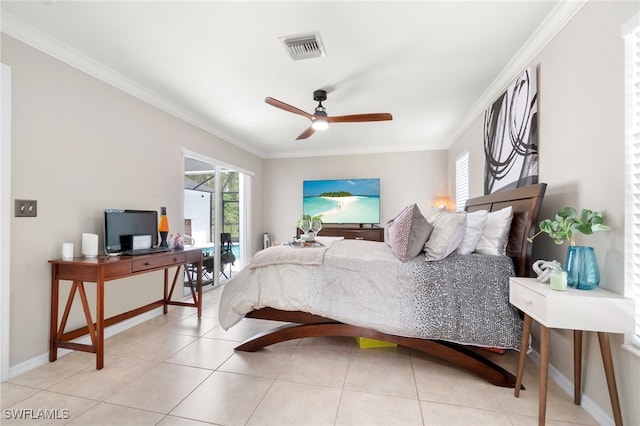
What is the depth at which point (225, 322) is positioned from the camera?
2.21 m

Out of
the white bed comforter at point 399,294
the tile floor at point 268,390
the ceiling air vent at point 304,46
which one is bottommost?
the tile floor at point 268,390

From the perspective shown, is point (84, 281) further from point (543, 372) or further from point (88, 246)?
point (543, 372)

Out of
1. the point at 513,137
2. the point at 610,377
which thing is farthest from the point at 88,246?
the point at 513,137

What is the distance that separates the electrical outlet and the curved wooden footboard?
5.94ft

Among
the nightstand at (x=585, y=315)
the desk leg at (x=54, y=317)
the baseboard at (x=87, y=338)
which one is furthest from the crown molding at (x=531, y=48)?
the baseboard at (x=87, y=338)

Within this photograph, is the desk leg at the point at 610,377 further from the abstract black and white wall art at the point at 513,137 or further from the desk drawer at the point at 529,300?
the abstract black and white wall art at the point at 513,137

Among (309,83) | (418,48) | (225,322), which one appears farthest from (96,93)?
(418,48)

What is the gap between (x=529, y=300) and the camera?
4.83ft

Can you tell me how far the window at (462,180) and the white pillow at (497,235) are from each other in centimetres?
211

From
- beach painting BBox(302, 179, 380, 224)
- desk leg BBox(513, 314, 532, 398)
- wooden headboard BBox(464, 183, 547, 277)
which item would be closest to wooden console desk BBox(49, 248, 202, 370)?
desk leg BBox(513, 314, 532, 398)

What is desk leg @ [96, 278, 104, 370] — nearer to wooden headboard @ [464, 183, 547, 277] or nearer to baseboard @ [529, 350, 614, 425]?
wooden headboard @ [464, 183, 547, 277]

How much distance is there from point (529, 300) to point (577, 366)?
21.8 inches

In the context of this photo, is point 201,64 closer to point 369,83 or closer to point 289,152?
point 369,83

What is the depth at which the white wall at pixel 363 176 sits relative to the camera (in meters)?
5.21
